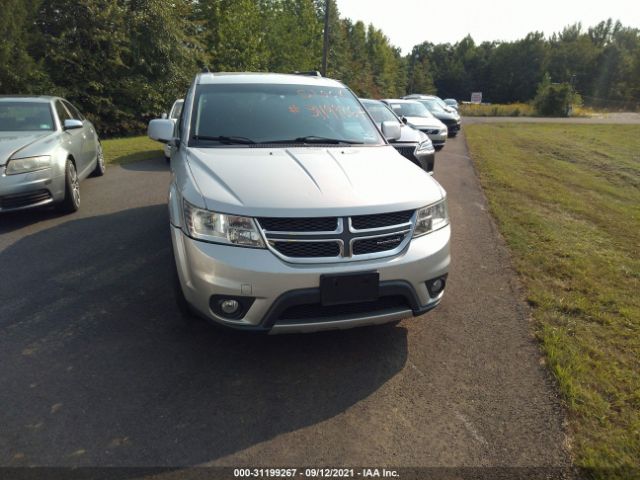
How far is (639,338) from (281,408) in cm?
279

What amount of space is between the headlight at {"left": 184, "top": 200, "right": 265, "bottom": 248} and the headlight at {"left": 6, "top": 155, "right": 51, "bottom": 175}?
3952mm

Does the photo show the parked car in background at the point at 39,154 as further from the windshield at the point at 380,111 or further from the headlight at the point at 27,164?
the windshield at the point at 380,111

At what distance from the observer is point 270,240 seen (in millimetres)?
2719

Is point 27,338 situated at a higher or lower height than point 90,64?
lower

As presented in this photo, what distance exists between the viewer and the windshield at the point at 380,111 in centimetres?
1005

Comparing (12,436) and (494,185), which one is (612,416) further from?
(494,185)

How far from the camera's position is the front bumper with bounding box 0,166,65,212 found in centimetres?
541

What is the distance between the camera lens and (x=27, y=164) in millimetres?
5578

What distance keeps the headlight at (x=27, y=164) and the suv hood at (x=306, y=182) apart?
3205mm

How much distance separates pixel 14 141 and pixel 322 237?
5.09 m

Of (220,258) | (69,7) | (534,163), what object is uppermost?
(69,7)

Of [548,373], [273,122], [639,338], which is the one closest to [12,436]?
[273,122]

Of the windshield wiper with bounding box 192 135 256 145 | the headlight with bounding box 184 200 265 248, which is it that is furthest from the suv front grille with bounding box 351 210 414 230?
the windshield wiper with bounding box 192 135 256 145

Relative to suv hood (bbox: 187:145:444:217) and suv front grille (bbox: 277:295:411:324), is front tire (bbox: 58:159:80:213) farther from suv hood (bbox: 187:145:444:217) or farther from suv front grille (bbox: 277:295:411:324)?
suv front grille (bbox: 277:295:411:324)
